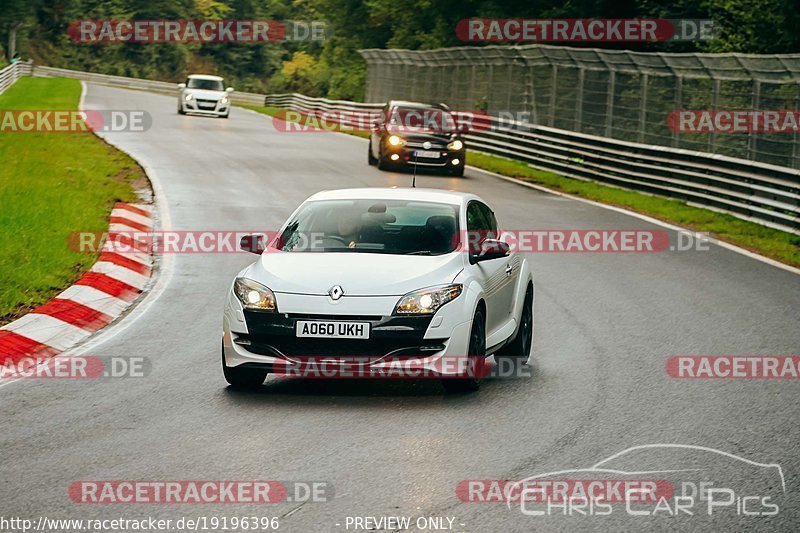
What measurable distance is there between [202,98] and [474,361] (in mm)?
42835

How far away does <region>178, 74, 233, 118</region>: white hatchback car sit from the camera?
5066cm

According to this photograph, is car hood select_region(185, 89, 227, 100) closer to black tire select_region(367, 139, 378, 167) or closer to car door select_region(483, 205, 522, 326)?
black tire select_region(367, 139, 378, 167)

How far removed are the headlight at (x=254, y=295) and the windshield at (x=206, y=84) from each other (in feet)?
142

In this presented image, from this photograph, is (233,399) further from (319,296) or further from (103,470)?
(103,470)

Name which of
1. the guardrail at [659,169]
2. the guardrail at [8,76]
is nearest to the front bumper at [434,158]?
the guardrail at [659,169]

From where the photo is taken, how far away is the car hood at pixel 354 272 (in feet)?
29.6

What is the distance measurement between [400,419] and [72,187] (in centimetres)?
1475

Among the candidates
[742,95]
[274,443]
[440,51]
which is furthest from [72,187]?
[440,51]
